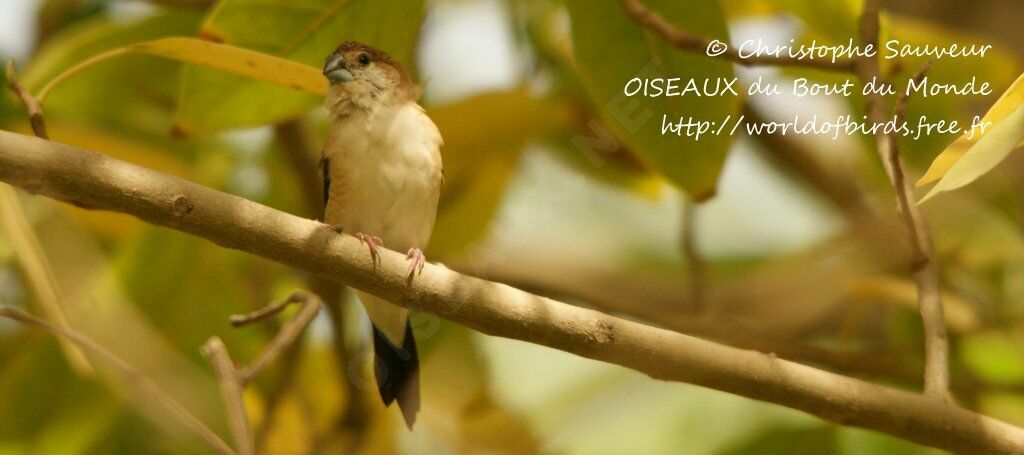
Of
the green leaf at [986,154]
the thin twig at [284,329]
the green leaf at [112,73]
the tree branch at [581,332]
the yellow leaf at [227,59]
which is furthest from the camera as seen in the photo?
the green leaf at [112,73]

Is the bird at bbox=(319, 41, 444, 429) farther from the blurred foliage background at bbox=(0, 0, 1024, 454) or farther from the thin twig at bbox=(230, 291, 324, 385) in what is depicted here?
the thin twig at bbox=(230, 291, 324, 385)

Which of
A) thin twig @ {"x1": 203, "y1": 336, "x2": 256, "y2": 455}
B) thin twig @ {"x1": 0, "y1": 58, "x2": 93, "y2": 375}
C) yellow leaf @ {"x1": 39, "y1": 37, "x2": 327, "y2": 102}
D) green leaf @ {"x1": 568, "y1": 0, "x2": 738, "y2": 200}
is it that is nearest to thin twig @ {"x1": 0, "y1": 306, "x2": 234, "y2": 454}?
thin twig @ {"x1": 203, "y1": 336, "x2": 256, "y2": 455}

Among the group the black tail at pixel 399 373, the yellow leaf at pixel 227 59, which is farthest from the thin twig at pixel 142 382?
the black tail at pixel 399 373

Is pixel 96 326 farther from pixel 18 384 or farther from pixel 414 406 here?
pixel 414 406

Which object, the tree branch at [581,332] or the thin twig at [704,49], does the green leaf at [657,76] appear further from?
the tree branch at [581,332]

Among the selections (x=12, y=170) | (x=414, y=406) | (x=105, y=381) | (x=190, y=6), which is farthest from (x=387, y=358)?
(x=12, y=170)

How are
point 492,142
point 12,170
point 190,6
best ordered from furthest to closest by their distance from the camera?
point 492,142
point 190,6
point 12,170
